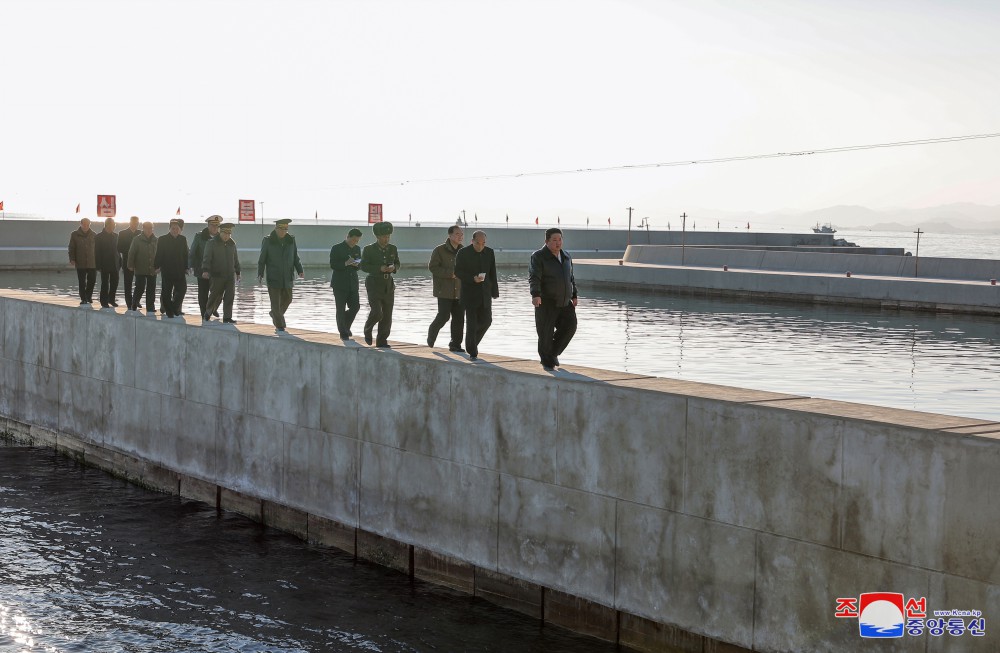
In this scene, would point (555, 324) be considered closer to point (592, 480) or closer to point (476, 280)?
point (476, 280)

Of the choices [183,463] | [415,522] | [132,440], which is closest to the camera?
[415,522]

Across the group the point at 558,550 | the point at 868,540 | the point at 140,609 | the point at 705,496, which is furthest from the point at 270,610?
the point at 868,540

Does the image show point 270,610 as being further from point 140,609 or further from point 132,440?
point 132,440

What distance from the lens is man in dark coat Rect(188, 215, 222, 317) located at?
18.4 meters

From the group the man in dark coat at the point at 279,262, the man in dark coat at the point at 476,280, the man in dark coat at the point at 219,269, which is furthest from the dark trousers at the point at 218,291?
the man in dark coat at the point at 476,280

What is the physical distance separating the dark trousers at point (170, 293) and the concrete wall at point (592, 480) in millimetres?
1471

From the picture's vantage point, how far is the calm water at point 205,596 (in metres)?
10.9

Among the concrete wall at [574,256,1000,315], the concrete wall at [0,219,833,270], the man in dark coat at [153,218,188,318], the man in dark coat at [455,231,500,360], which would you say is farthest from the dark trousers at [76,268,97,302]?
the concrete wall at [0,219,833,270]

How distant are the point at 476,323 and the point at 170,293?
6484 millimetres

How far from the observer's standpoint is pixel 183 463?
1611 cm

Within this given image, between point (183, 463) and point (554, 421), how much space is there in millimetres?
6886

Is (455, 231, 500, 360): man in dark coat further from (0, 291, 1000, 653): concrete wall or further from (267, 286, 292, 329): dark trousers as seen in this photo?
(267, 286, 292, 329): dark trousers

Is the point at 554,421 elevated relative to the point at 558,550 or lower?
elevated

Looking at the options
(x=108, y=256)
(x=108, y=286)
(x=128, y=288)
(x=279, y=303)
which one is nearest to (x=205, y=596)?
(x=279, y=303)
